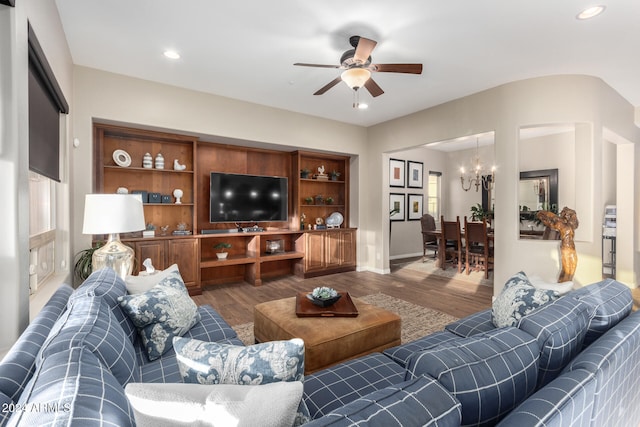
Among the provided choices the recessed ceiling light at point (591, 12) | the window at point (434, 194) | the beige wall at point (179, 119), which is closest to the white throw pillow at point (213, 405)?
the recessed ceiling light at point (591, 12)

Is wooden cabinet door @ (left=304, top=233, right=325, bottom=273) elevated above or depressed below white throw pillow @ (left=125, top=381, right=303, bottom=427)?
below

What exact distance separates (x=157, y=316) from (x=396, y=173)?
646 centimetres

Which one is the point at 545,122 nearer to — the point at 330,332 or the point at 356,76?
the point at 356,76

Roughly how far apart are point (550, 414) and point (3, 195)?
2165 millimetres

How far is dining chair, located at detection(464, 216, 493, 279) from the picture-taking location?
5.16 metres

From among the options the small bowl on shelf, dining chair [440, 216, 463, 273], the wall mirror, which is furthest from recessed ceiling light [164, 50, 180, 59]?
the wall mirror

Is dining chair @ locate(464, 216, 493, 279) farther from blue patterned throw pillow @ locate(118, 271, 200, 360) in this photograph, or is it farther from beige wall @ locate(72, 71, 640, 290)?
blue patterned throw pillow @ locate(118, 271, 200, 360)

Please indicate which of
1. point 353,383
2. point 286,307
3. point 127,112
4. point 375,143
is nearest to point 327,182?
point 375,143

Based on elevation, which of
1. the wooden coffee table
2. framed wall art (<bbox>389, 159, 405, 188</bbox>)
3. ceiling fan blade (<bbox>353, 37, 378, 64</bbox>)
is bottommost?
the wooden coffee table

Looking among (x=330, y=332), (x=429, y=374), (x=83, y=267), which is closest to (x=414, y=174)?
(x=330, y=332)

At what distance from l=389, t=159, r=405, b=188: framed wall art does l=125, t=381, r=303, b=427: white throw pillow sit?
6.81 meters

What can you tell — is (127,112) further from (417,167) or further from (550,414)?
(417,167)

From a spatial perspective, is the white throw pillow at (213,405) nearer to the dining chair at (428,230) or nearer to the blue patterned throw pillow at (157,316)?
the blue patterned throw pillow at (157,316)

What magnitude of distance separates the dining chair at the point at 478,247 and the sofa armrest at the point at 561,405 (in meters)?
4.64
